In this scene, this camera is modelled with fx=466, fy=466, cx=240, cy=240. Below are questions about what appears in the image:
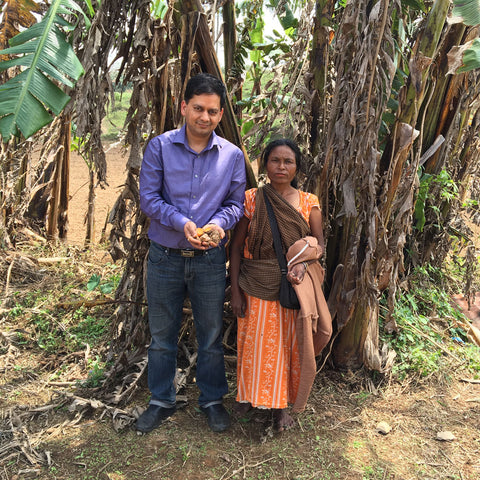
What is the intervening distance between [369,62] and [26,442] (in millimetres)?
2553

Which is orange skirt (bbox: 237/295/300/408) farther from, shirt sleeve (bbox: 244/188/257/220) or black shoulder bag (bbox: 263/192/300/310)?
shirt sleeve (bbox: 244/188/257/220)

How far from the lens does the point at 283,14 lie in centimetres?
359

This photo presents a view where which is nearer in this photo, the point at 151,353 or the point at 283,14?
the point at 151,353

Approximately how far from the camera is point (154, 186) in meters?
2.24

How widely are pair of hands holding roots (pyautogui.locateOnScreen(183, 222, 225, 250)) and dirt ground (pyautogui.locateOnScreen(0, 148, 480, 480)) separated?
106cm

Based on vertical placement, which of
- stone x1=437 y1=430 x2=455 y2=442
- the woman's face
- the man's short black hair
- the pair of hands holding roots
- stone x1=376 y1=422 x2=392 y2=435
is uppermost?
the man's short black hair

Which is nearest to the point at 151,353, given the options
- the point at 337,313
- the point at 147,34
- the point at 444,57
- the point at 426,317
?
the point at 337,313

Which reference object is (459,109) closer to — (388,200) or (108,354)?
(388,200)

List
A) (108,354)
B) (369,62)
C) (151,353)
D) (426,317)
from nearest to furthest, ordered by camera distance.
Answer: (369,62), (151,353), (108,354), (426,317)

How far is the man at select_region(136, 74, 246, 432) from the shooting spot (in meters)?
2.18

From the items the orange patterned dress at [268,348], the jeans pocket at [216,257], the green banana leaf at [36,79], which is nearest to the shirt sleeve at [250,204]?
the orange patterned dress at [268,348]

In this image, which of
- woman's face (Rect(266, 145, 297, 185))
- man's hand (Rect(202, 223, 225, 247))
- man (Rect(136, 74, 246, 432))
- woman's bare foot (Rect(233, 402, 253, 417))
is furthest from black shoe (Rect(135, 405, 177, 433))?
woman's face (Rect(266, 145, 297, 185))

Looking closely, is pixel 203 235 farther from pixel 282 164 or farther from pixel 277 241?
pixel 282 164

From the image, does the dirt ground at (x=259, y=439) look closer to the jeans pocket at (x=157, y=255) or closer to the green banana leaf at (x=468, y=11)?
the jeans pocket at (x=157, y=255)
